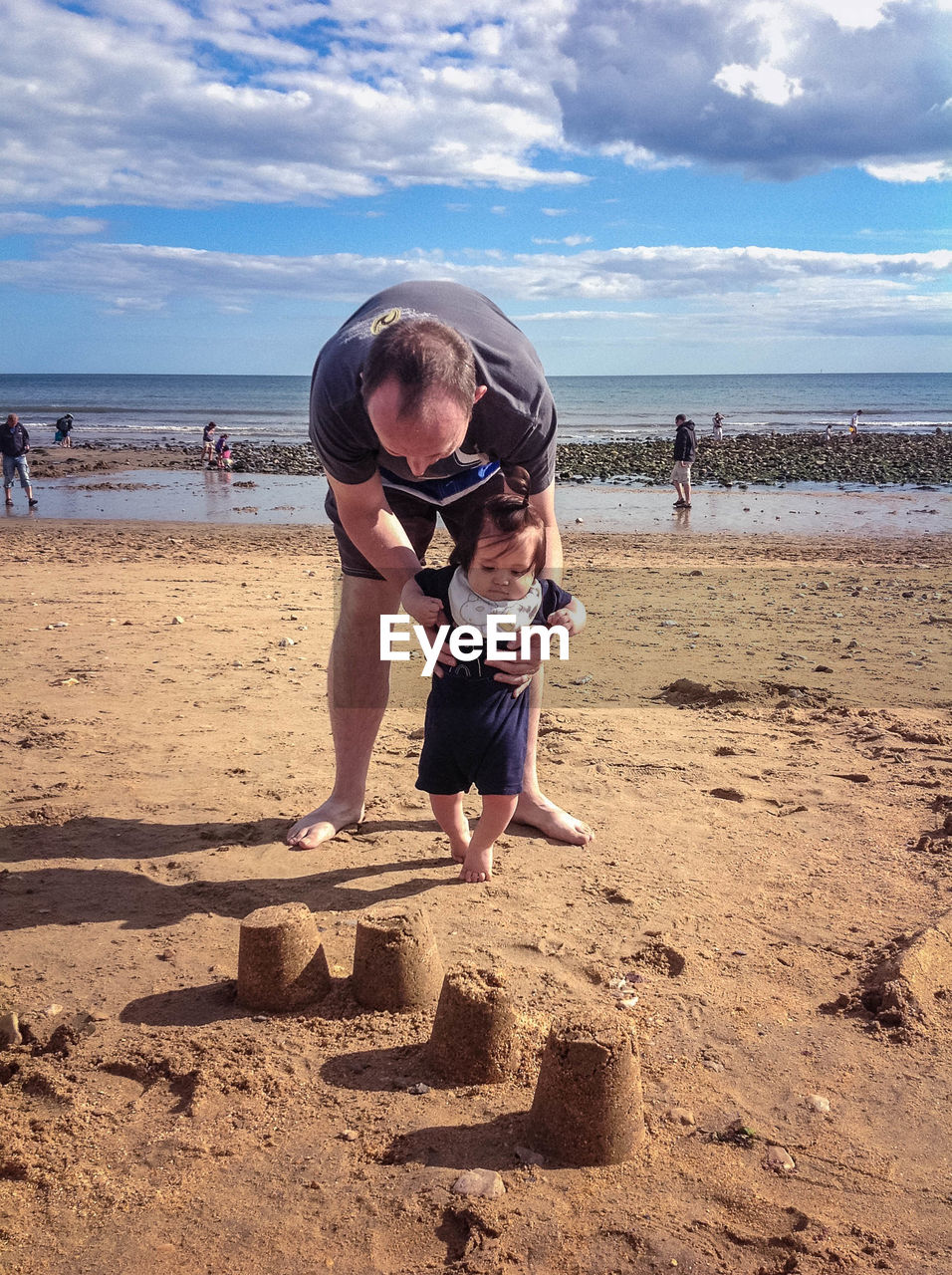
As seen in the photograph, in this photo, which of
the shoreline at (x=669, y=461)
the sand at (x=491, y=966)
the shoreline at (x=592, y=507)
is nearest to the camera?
the sand at (x=491, y=966)

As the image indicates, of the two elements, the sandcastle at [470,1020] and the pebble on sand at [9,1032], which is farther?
the pebble on sand at [9,1032]

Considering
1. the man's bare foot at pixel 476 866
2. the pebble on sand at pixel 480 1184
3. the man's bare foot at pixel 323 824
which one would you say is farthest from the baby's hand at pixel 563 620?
the pebble on sand at pixel 480 1184

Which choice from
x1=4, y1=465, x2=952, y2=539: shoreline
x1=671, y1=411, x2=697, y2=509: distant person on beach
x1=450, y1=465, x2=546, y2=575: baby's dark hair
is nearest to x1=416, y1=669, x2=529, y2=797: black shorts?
x1=450, y1=465, x2=546, y2=575: baby's dark hair

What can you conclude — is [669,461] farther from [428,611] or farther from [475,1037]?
[475,1037]

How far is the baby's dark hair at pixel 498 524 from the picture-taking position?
3.14 metres

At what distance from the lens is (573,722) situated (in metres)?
5.30

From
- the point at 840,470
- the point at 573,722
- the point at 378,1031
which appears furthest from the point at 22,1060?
the point at 840,470

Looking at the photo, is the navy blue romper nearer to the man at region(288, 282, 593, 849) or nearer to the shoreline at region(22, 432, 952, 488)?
the man at region(288, 282, 593, 849)

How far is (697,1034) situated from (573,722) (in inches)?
105

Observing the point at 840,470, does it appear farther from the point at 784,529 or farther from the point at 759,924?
the point at 759,924

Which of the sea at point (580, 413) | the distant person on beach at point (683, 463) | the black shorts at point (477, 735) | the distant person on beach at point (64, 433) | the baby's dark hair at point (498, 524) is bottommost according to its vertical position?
the black shorts at point (477, 735)

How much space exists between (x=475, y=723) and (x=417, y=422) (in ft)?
3.53

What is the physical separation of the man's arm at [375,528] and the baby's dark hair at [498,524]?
0.23 m
